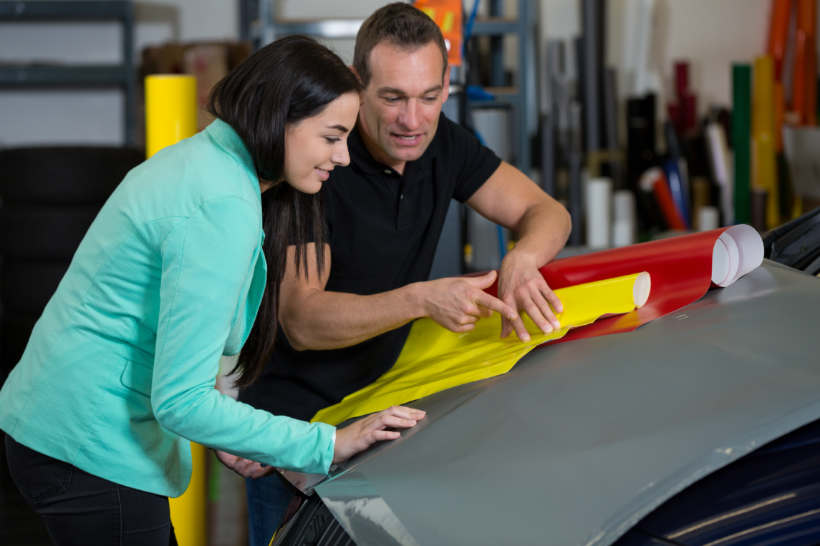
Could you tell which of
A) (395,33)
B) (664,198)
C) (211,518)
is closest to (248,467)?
(395,33)

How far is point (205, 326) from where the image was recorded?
0.96 m

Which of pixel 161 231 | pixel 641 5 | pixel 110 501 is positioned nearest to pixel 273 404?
pixel 110 501

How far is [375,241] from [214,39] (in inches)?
188

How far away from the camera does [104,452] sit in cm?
108

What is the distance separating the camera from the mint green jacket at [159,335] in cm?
96

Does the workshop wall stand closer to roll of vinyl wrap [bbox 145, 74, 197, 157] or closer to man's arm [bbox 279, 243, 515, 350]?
roll of vinyl wrap [bbox 145, 74, 197, 157]

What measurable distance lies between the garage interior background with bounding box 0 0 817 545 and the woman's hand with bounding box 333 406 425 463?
4.80 meters

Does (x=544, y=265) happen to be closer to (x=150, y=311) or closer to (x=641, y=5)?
(x=150, y=311)

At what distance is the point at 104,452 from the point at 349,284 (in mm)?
567

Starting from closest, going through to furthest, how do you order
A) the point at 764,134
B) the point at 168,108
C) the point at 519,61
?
1. the point at 168,108
2. the point at 519,61
3. the point at 764,134

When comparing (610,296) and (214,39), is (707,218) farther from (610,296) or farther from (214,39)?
(610,296)

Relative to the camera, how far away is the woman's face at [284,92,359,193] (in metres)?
1.04

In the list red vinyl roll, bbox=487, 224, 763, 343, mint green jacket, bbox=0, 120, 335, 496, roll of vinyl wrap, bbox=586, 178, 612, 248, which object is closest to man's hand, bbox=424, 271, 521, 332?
red vinyl roll, bbox=487, 224, 763, 343

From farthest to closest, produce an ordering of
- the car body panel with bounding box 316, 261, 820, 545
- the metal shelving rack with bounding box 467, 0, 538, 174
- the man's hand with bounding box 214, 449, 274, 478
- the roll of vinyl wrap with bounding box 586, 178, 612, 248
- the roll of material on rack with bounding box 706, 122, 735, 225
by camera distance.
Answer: the roll of material on rack with bounding box 706, 122, 735, 225
the roll of vinyl wrap with bounding box 586, 178, 612, 248
the metal shelving rack with bounding box 467, 0, 538, 174
the man's hand with bounding box 214, 449, 274, 478
the car body panel with bounding box 316, 261, 820, 545
